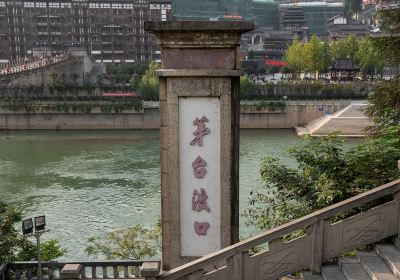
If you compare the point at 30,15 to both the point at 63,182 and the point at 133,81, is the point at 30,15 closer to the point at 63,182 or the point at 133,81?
the point at 133,81

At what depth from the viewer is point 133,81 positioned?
46.7 metres

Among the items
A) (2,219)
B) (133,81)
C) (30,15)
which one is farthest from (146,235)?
(30,15)

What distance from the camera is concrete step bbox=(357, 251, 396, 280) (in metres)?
4.17

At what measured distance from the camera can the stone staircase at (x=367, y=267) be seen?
13.9ft

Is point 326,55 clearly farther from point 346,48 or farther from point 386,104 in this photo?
point 386,104

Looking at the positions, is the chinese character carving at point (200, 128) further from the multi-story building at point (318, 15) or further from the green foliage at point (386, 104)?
the multi-story building at point (318, 15)

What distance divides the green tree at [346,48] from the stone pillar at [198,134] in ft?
159

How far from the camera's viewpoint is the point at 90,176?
24250 millimetres

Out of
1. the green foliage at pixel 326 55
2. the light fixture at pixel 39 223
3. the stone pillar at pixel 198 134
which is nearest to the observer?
the stone pillar at pixel 198 134

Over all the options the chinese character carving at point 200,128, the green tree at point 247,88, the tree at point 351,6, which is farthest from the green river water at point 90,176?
the tree at point 351,6

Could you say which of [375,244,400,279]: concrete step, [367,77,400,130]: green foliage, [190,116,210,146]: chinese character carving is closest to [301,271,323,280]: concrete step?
[375,244,400,279]: concrete step

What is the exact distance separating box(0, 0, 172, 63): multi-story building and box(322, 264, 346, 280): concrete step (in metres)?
55.5

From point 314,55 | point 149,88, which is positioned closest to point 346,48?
point 314,55

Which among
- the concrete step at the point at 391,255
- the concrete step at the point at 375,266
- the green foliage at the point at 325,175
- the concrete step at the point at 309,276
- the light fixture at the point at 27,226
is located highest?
the green foliage at the point at 325,175
